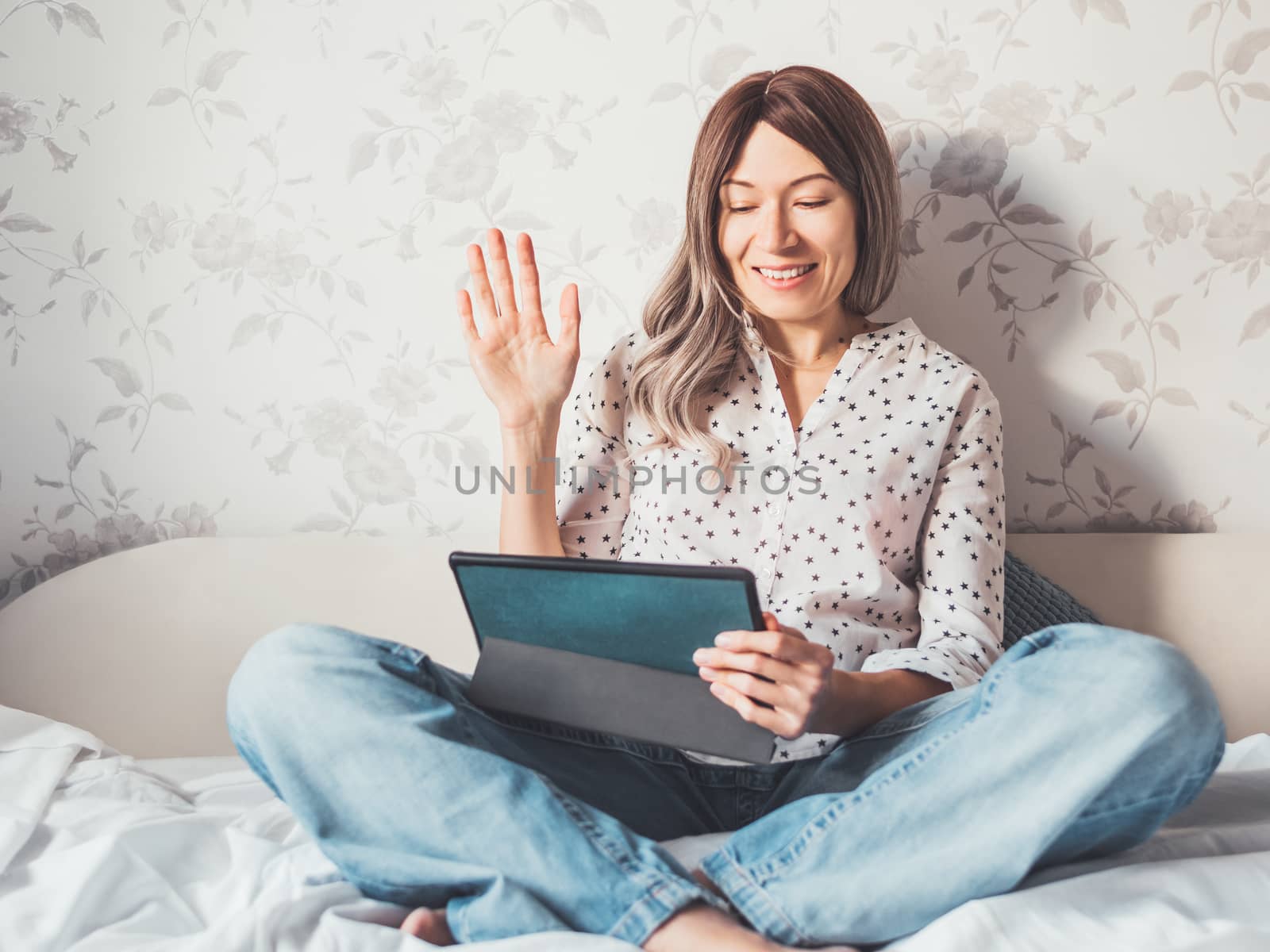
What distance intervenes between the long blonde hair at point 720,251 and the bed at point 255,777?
1.48 feet

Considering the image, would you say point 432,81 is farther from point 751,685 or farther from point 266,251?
point 751,685

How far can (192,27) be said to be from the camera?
1481mm

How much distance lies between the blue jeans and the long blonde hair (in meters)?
0.48

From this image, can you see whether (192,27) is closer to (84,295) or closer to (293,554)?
(84,295)

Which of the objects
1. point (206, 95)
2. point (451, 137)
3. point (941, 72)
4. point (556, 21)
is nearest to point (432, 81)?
point (451, 137)

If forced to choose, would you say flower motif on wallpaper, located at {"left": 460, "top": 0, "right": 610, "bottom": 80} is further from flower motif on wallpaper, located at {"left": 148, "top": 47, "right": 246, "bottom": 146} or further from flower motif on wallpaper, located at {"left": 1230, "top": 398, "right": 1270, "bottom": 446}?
flower motif on wallpaper, located at {"left": 1230, "top": 398, "right": 1270, "bottom": 446}

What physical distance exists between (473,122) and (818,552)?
31.3 inches

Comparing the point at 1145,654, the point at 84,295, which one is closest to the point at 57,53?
the point at 84,295

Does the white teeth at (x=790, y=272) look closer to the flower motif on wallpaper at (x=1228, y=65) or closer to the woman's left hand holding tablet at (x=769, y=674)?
the woman's left hand holding tablet at (x=769, y=674)

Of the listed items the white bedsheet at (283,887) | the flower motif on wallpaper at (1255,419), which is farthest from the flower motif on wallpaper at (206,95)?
the flower motif on wallpaper at (1255,419)

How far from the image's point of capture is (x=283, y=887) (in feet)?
2.78

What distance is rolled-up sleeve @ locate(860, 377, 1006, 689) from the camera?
1.05 meters

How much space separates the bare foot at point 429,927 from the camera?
802 millimetres

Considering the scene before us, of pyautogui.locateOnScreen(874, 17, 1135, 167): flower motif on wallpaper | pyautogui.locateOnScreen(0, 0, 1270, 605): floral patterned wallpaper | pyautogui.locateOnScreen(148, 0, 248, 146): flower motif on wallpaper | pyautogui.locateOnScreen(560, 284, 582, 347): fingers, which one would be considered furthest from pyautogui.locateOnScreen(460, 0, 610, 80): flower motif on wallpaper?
pyautogui.locateOnScreen(560, 284, 582, 347): fingers
